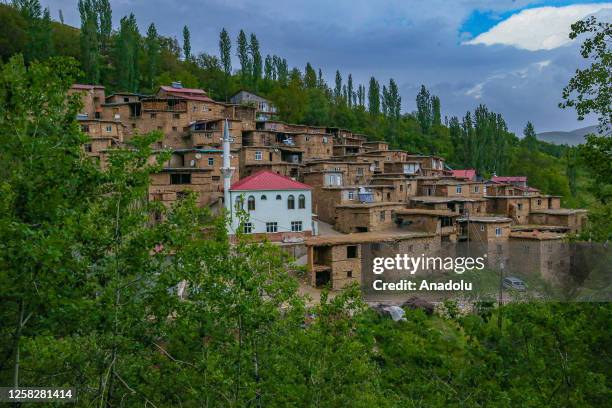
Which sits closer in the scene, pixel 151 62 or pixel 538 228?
pixel 538 228

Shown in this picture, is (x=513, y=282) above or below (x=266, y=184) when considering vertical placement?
below

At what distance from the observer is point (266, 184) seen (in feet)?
92.6

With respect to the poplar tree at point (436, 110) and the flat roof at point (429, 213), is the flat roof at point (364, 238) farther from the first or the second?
the poplar tree at point (436, 110)

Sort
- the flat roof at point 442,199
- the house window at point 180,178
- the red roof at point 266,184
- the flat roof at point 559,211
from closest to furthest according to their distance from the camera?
the red roof at point 266,184, the house window at point 180,178, the flat roof at point 442,199, the flat roof at point 559,211

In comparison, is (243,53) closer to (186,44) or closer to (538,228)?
(186,44)

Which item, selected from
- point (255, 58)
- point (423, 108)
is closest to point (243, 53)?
point (255, 58)

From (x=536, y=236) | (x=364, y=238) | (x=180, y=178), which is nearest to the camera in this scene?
(x=364, y=238)

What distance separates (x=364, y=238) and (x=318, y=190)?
25.8ft

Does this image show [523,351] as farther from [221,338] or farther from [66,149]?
[66,149]

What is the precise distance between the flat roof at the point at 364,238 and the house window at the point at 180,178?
9126 millimetres

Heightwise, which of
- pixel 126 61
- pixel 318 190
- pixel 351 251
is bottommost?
pixel 351 251

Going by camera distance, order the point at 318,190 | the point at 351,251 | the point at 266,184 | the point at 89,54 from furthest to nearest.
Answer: the point at 89,54 < the point at 318,190 < the point at 266,184 < the point at 351,251

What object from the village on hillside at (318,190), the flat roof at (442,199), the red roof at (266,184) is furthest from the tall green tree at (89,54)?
the flat roof at (442,199)

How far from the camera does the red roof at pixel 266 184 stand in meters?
27.7
